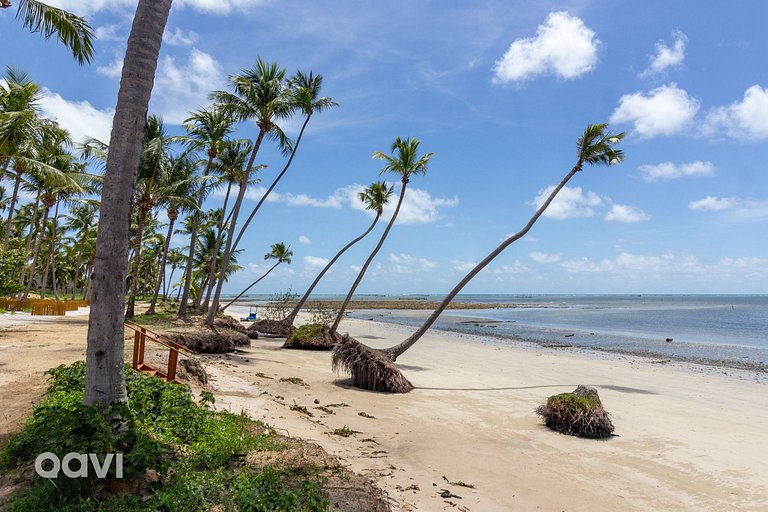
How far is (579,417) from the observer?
8.52 m

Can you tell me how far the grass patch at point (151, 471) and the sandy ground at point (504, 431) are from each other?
54.4 inches

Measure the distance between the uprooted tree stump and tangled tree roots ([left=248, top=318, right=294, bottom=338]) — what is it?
511 cm

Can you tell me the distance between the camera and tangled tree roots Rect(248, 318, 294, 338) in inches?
1024

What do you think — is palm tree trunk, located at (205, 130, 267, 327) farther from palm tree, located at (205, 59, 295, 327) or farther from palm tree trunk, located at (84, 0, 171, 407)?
palm tree trunk, located at (84, 0, 171, 407)

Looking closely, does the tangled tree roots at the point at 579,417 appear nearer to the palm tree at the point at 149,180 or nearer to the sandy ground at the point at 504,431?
the sandy ground at the point at 504,431

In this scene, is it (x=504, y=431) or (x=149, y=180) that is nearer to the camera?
(x=504, y=431)

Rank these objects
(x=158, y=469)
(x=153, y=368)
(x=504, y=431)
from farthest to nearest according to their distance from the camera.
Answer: (x=153, y=368) < (x=504, y=431) < (x=158, y=469)

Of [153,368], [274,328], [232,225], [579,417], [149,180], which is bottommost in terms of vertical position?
[274,328]

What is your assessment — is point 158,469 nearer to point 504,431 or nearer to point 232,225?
point 504,431

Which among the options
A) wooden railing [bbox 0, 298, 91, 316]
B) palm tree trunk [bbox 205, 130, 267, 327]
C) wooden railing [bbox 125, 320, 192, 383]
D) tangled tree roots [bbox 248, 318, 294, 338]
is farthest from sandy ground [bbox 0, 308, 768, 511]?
wooden railing [bbox 0, 298, 91, 316]

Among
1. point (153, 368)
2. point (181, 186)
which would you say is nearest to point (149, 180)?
point (181, 186)

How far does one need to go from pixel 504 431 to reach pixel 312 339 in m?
12.9

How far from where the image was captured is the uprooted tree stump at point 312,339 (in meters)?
20.5

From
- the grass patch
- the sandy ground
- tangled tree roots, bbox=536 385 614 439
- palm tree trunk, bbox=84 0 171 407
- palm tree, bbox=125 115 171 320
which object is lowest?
the sandy ground
